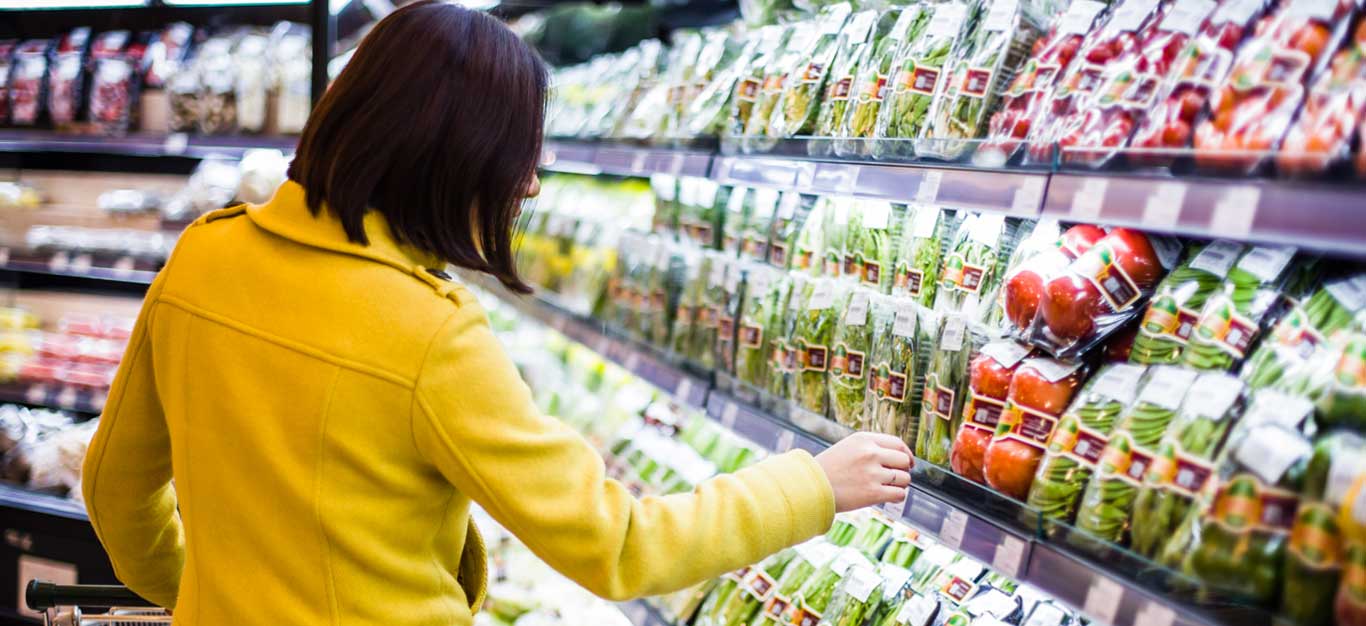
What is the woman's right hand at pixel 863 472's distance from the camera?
132cm

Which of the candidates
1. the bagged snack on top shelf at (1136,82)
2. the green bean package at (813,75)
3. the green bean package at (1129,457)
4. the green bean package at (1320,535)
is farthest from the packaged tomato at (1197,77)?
the green bean package at (813,75)

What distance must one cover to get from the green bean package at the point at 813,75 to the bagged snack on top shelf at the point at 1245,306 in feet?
2.76

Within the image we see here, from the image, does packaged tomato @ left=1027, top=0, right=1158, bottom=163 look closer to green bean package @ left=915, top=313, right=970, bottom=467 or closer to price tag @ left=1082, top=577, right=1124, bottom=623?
green bean package @ left=915, top=313, right=970, bottom=467

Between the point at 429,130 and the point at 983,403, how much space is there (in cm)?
75

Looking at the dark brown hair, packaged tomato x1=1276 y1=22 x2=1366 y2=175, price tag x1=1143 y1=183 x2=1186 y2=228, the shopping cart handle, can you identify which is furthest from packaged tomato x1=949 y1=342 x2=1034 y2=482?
the shopping cart handle

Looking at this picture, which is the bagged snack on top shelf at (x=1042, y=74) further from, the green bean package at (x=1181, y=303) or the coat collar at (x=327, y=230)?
the coat collar at (x=327, y=230)

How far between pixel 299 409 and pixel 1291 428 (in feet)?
3.20

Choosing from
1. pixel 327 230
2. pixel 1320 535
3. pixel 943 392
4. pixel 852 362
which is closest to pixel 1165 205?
pixel 1320 535

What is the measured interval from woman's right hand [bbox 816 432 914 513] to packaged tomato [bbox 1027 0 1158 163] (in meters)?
0.40

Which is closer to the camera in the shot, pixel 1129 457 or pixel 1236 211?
pixel 1236 211

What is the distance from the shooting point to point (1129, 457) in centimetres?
121

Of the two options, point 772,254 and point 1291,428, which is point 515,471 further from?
point 772,254

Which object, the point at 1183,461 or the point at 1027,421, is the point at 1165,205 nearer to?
the point at 1183,461

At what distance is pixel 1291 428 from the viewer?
1021 mm
